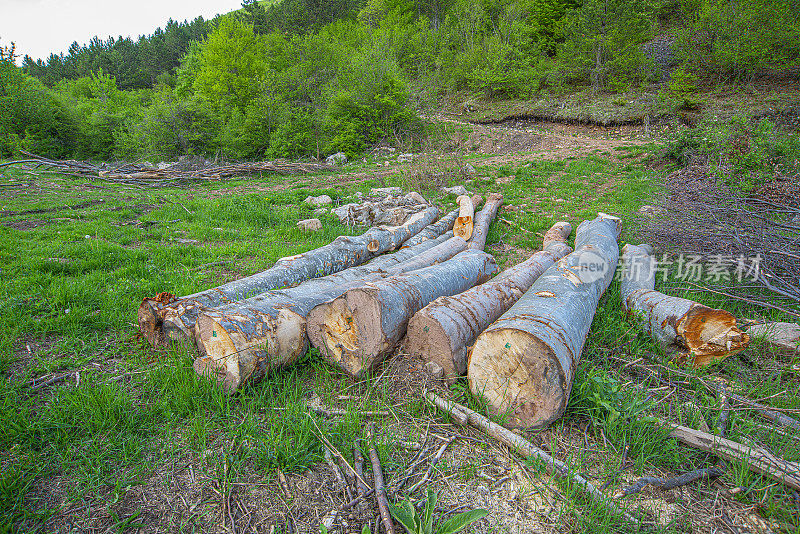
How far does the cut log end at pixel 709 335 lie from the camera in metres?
2.76

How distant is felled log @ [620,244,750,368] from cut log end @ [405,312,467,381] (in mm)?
2035

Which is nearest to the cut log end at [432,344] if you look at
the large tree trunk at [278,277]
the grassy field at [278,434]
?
the grassy field at [278,434]

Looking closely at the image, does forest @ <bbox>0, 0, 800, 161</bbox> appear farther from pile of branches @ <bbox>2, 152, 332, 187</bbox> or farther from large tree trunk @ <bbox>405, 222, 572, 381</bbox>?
large tree trunk @ <bbox>405, 222, 572, 381</bbox>

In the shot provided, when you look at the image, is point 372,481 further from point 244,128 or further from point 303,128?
point 244,128

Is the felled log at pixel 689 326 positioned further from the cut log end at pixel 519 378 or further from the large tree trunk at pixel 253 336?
the large tree trunk at pixel 253 336

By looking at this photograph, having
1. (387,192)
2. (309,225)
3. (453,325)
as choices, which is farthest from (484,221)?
(453,325)

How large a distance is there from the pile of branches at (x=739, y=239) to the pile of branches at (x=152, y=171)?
11.4 metres

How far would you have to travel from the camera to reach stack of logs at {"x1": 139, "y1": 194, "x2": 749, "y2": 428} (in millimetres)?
2242

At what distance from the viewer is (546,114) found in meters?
18.8

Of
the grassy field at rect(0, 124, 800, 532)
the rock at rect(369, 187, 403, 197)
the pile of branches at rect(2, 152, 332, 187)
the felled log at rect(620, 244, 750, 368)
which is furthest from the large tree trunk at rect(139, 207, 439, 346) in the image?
the pile of branches at rect(2, 152, 332, 187)

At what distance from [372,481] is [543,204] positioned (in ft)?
25.0

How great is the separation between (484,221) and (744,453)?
501cm

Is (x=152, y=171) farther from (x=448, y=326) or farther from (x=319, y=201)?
(x=448, y=326)

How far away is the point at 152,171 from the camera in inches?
442
